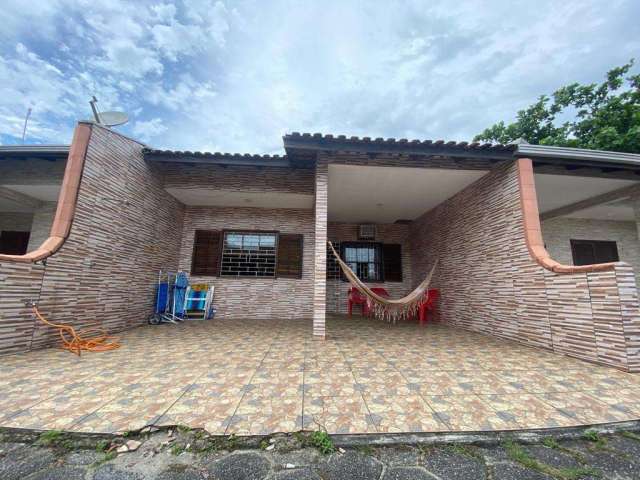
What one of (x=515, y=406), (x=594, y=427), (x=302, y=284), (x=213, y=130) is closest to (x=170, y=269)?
(x=302, y=284)

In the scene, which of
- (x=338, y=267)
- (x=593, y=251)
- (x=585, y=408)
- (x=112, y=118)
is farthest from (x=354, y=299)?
(x=593, y=251)

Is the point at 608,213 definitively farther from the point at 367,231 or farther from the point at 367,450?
the point at 367,450

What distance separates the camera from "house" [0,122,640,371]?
2621 mm

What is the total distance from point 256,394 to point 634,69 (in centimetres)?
1482

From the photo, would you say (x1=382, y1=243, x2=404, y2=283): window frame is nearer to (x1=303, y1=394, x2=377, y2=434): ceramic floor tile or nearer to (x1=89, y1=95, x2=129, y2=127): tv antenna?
(x1=303, y1=394, x2=377, y2=434): ceramic floor tile

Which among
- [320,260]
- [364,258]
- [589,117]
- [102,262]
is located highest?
[589,117]

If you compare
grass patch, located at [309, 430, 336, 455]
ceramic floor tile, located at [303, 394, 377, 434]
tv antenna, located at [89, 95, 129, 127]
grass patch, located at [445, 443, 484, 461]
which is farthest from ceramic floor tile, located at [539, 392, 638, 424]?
tv antenna, located at [89, 95, 129, 127]

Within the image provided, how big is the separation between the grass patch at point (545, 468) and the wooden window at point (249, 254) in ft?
15.8

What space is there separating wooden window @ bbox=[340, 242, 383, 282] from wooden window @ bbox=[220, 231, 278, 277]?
2184 mm

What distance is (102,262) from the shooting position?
3.31 metres

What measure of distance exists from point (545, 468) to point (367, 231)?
5.84 metres

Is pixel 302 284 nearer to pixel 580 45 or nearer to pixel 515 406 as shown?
pixel 515 406

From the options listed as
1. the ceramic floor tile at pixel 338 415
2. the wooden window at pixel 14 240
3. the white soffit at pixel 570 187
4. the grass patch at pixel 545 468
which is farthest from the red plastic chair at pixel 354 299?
the wooden window at pixel 14 240

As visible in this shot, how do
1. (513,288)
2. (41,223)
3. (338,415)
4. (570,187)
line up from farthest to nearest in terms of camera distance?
(41,223)
(570,187)
(513,288)
(338,415)
